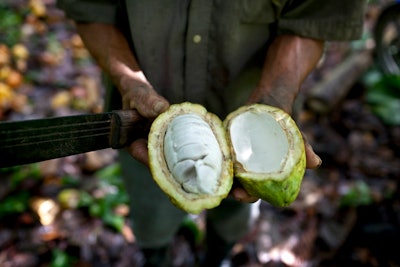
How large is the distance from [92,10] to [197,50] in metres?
0.42

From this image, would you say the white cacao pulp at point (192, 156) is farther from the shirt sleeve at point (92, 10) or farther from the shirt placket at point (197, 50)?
the shirt sleeve at point (92, 10)

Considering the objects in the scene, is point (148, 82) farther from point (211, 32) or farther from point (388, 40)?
point (388, 40)

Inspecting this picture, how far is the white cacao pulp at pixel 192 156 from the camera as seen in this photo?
1.13 m

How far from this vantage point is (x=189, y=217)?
7.64 ft

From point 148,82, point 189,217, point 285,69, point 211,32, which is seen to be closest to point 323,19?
point 285,69

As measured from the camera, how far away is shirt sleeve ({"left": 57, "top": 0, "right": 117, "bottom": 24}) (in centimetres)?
140

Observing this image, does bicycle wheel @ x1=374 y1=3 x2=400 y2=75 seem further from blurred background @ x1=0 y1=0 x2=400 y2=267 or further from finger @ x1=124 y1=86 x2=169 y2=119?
finger @ x1=124 y1=86 x2=169 y2=119

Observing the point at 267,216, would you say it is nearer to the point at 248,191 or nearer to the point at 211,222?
the point at 211,222

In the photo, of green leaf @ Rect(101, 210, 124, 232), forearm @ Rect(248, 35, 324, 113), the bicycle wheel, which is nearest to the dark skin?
forearm @ Rect(248, 35, 324, 113)

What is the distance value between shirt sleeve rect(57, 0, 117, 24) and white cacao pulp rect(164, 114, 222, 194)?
0.51 metres

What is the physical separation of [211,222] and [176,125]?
918mm

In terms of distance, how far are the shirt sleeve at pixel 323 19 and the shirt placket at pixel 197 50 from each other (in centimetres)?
26

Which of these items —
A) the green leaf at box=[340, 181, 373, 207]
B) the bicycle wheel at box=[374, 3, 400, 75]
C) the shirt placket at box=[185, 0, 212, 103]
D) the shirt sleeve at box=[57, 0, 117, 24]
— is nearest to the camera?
the shirt placket at box=[185, 0, 212, 103]

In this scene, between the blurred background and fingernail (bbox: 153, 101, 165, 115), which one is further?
the blurred background
